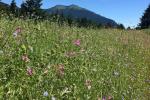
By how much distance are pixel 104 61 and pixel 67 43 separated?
3.51ft

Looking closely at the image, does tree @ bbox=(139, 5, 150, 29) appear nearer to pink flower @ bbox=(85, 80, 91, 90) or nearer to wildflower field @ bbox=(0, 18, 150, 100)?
wildflower field @ bbox=(0, 18, 150, 100)

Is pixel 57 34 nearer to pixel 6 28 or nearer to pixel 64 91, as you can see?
pixel 6 28

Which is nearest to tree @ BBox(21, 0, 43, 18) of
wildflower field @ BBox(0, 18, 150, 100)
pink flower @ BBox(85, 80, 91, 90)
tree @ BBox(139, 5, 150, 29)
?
wildflower field @ BBox(0, 18, 150, 100)

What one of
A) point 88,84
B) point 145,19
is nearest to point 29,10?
point 88,84

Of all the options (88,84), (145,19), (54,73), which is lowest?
(145,19)

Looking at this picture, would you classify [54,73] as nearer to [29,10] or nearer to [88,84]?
[88,84]

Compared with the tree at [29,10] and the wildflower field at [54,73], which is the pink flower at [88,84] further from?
the tree at [29,10]

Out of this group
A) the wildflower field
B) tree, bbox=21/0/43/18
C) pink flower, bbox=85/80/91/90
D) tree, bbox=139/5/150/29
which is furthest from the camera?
tree, bbox=139/5/150/29

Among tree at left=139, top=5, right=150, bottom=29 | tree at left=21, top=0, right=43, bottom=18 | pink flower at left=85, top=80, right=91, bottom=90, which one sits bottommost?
tree at left=139, top=5, right=150, bottom=29

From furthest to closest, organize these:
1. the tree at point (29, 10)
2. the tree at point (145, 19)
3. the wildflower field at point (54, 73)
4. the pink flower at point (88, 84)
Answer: the tree at point (145, 19)
the tree at point (29, 10)
the pink flower at point (88, 84)
the wildflower field at point (54, 73)

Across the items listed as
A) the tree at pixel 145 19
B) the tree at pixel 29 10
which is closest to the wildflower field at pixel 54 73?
the tree at pixel 29 10

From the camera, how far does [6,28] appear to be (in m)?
8.75

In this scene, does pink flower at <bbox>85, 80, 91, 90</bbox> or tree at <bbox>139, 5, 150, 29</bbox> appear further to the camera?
tree at <bbox>139, 5, 150, 29</bbox>

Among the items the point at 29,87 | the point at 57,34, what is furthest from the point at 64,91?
the point at 57,34
